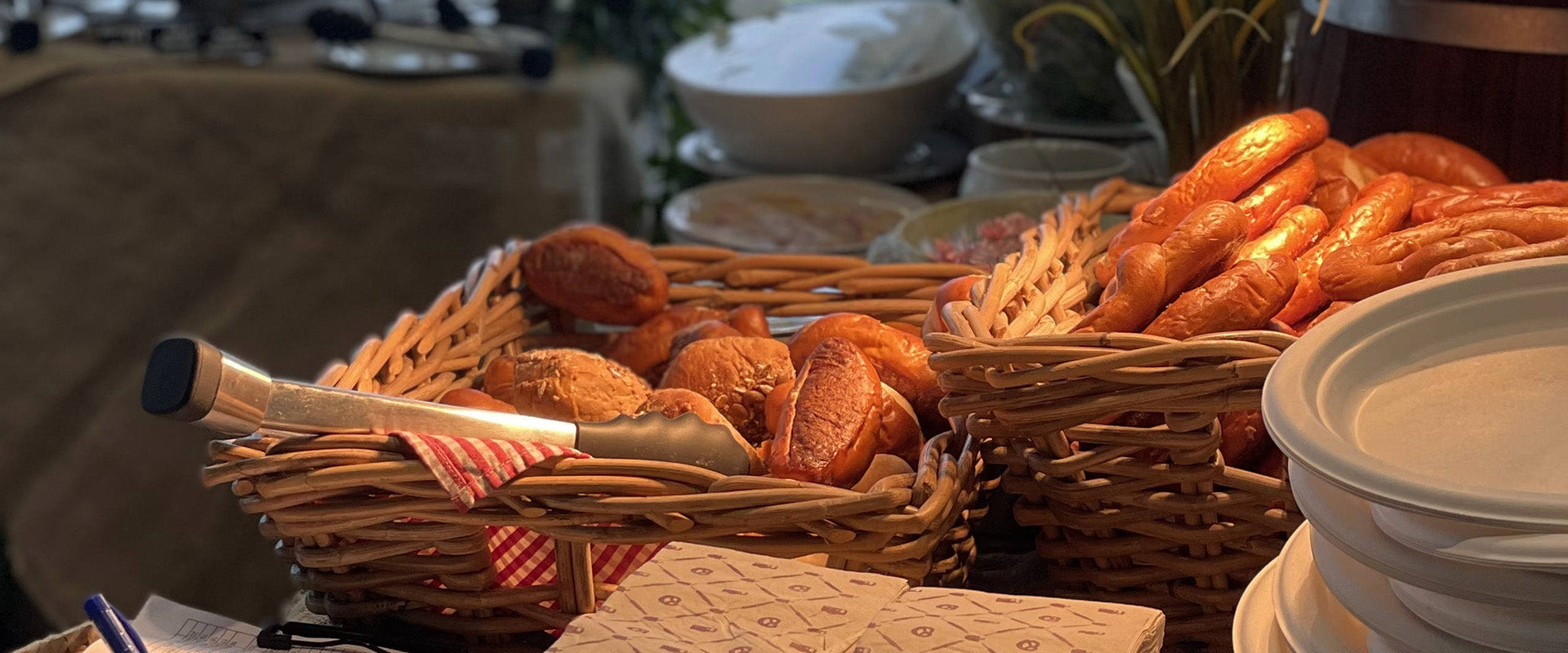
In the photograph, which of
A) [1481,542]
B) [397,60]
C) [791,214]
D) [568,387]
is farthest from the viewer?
[397,60]

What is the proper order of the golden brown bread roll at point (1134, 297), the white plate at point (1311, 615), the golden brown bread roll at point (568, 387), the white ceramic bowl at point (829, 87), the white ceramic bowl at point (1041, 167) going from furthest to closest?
1. the white ceramic bowl at point (829, 87)
2. the white ceramic bowl at point (1041, 167)
3. the golden brown bread roll at point (568, 387)
4. the golden brown bread roll at point (1134, 297)
5. the white plate at point (1311, 615)

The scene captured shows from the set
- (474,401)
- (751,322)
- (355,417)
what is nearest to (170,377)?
(355,417)

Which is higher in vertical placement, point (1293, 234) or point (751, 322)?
point (1293, 234)

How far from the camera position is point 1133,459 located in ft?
2.23

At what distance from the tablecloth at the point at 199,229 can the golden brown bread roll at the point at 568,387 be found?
1.53 m

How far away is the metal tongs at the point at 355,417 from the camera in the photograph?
63cm

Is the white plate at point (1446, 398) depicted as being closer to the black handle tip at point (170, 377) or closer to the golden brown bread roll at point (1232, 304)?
the golden brown bread roll at point (1232, 304)

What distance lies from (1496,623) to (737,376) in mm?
489

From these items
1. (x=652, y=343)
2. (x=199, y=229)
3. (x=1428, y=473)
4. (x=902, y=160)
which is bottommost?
(x=199, y=229)

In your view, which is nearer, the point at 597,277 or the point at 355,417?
the point at 355,417

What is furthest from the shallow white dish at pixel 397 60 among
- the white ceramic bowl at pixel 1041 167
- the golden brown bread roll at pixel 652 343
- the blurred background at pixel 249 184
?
the golden brown bread roll at pixel 652 343

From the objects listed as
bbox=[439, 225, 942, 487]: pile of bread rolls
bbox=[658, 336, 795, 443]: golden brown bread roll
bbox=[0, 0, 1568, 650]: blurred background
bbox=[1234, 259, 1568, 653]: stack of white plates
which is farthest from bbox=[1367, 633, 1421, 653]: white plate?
bbox=[0, 0, 1568, 650]: blurred background

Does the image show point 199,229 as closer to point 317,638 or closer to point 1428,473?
point 317,638

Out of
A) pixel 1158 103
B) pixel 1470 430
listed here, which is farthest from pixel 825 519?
pixel 1158 103
